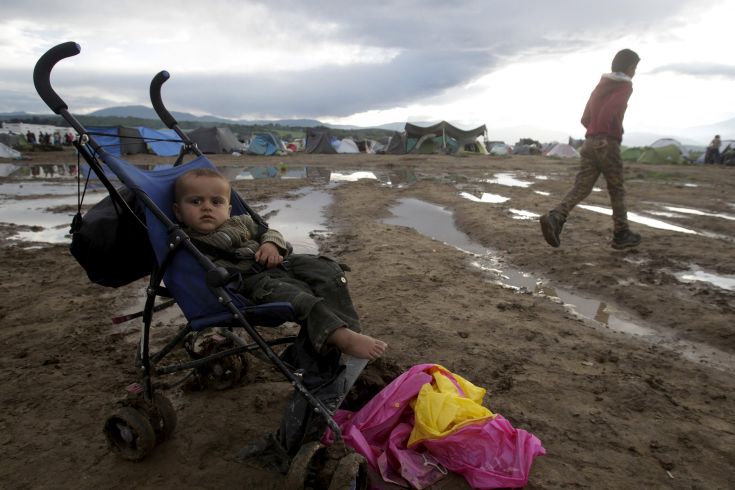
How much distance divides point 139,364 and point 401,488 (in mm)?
1563

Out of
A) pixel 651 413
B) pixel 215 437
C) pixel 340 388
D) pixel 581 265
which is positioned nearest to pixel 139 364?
pixel 215 437

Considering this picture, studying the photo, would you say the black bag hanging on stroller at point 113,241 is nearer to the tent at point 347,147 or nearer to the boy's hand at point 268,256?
the boy's hand at point 268,256

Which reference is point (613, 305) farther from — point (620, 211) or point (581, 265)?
point (620, 211)

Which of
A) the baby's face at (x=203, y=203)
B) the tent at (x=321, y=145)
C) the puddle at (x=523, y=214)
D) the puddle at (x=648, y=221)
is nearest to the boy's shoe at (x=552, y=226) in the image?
the puddle at (x=523, y=214)

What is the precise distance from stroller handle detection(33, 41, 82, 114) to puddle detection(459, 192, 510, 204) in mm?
8929

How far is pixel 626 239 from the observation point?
18.9ft

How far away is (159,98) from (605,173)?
17.3 ft

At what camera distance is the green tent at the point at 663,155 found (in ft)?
86.7

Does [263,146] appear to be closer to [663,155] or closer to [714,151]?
[663,155]

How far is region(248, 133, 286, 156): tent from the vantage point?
31.9 metres

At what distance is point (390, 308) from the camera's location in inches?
166

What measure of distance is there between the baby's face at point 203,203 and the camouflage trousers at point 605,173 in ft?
14.7

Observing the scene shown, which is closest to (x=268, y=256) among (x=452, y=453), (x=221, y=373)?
(x=221, y=373)

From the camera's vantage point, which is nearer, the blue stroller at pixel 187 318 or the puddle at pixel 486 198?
the blue stroller at pixel 187 318
